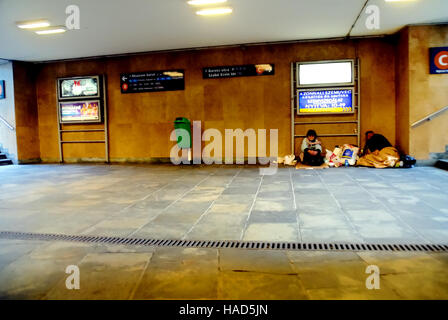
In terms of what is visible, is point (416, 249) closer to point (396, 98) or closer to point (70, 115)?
point (396, 98)

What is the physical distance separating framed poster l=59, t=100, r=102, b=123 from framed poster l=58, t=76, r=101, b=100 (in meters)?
0.19

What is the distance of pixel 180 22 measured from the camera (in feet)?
23.5

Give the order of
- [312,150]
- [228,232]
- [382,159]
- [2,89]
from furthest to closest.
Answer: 1. [2,89]
2. [312,150]
3. [382,159]
4. [228,232]

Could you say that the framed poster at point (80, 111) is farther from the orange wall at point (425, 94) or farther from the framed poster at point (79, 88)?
the orange wall at point (425, 94)

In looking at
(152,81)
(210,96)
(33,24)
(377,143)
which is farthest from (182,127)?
(377,143)

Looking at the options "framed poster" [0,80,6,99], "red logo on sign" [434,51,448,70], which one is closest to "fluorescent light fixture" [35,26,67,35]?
"framed poster" [0,80,6,99]

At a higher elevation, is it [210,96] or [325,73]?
[325,73]

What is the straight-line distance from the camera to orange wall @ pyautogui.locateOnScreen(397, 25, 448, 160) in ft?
24.8

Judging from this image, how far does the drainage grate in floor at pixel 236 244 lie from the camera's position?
2596mm

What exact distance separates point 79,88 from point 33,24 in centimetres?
330

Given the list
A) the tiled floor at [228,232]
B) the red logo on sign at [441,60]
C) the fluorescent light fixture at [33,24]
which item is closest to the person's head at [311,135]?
the tiled floor at [228,232]

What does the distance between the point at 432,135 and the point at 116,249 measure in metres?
7.85

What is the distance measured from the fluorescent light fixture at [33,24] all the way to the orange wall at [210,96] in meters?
2.90

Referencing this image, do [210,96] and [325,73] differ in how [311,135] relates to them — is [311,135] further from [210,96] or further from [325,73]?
[210,96]
